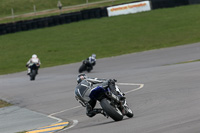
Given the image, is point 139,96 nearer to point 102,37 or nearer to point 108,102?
point 108,102

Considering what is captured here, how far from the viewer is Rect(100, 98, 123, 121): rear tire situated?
893 cm

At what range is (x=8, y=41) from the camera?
34938 mm

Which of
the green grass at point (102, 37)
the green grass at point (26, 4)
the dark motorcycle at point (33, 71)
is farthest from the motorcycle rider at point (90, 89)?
the green grass at point (26, 4)

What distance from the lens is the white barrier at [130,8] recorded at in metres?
39.2

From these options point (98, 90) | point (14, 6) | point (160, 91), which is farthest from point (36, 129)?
point (14, 6)

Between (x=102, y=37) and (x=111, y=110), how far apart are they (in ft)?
83.7

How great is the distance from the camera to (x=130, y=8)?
3950 centimetres

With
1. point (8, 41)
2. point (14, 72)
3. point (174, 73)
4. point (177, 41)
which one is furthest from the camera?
point (8, 41)

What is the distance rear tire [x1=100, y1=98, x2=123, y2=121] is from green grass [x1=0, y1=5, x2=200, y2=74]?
64.9ft

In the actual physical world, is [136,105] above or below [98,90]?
below

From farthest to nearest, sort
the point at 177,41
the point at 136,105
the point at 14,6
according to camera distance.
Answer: the point at 14,6 → the point at 177,41 → the point at 136,105

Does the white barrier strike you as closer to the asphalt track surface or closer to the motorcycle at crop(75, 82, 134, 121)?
the asphalt track surface

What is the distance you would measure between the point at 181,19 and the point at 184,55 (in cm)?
1264

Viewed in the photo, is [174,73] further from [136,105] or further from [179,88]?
[136,105]
